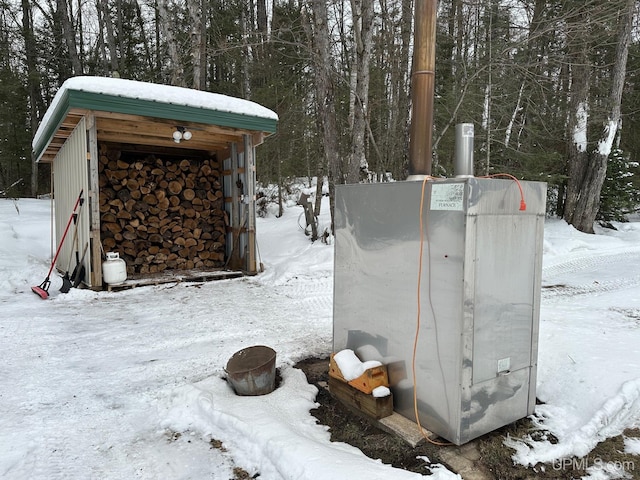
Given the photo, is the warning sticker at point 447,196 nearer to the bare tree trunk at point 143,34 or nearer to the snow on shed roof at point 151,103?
the snow on shed roof at point 151,103

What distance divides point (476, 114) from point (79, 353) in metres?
10.6

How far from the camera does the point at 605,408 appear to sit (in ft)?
8.19

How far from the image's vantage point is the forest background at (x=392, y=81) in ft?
26.5

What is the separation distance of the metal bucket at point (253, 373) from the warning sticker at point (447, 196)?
5.02 feet

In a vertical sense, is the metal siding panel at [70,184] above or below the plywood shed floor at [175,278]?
above

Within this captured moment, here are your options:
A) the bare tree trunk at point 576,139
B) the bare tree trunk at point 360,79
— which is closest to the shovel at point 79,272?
the bare tree trunk at point 360,79

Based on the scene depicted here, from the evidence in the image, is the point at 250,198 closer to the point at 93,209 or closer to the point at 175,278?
the point at 175,278

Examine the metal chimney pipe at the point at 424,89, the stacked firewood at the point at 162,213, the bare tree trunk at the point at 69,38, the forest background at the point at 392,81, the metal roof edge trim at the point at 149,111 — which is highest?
the bare tree trunk at the point at 69,38

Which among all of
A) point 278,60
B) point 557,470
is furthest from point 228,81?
point 557,470

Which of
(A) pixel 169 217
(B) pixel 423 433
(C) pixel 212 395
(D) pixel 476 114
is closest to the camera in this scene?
(B) pixel 423 433

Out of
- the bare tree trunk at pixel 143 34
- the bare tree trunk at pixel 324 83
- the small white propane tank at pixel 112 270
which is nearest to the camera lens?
the small white propane tank at pixel 112 270

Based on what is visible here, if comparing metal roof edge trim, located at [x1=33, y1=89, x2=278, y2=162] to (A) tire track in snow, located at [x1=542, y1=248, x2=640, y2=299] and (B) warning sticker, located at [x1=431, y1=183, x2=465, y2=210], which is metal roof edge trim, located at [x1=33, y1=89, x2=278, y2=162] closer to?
(B) warning sticker, located at [x1=431, y1=183, x2=465, y2=210]

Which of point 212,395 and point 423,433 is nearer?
point 423,433

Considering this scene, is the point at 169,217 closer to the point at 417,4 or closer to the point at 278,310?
the point at 278,310
